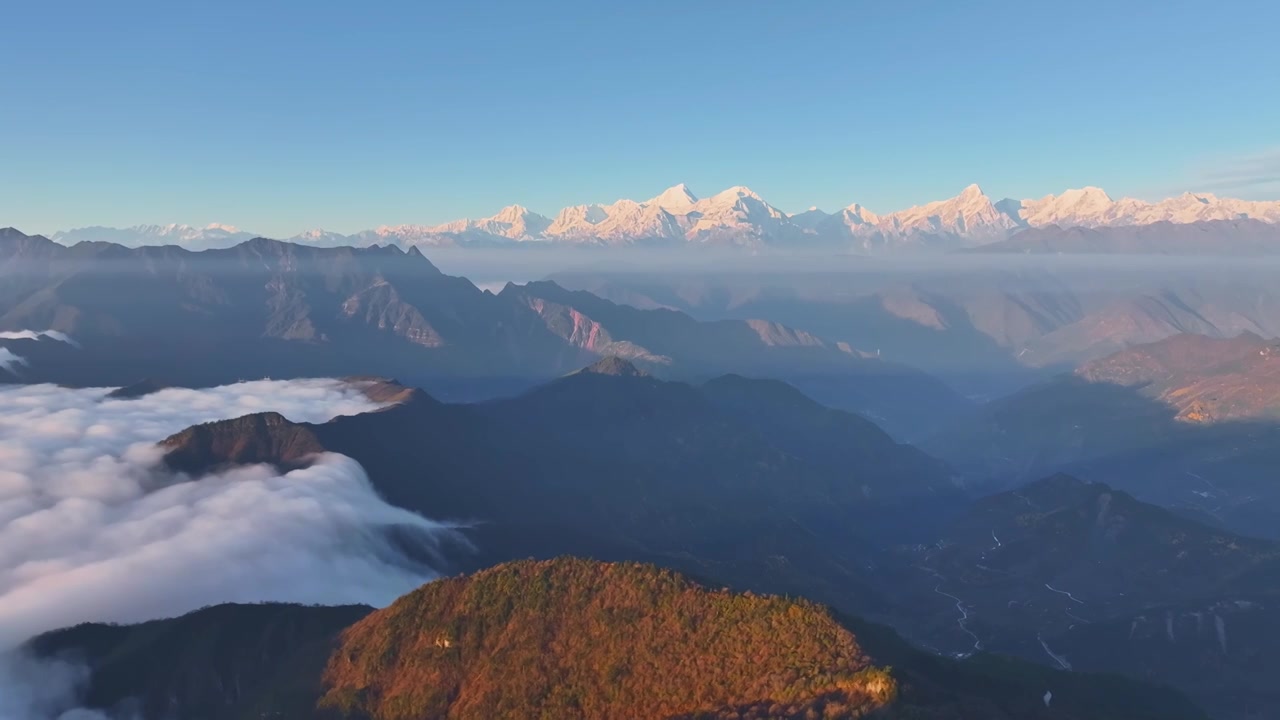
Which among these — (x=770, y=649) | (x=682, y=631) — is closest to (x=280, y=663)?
(x=682, y=631)

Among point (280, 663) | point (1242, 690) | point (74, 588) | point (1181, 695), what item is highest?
point (74, 588)

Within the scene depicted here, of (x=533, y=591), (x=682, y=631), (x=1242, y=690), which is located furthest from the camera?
(x=1242, y=690)

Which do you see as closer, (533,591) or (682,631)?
(682,631)

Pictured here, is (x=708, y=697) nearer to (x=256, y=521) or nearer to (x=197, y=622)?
(x=197, y=622)

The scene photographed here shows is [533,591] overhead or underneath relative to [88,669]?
overhead

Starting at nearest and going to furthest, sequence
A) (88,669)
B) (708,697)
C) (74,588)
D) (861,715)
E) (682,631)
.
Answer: (861,715)
(708,697)
(682,631)
(88,669)
(74,588)

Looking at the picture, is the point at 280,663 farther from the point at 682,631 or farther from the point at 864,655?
the point at 864,655
